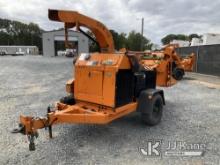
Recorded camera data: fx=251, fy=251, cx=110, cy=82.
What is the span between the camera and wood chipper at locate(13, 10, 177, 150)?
462cm

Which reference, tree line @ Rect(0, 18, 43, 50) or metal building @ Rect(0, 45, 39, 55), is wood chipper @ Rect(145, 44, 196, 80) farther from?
tree line @ Rect(0, 18, 43, 50)

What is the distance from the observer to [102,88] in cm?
502

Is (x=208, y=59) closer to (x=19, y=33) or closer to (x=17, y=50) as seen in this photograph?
(x=17, y=50)

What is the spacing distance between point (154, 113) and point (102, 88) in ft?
5.49

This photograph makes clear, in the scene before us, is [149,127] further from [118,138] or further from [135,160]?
[135,160]

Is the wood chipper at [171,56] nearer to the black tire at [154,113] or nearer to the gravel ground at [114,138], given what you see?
the gravel ground at [114,138]

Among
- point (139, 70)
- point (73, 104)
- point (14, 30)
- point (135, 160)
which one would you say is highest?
point (14, 30)

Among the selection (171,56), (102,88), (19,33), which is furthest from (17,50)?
(102,88)

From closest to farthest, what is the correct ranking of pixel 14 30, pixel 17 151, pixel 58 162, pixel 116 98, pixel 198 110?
pixel 58 162
pixel 17 151
pixel 116 98
pixel 198 110
pixel 14 30

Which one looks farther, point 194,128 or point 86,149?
point 194,128

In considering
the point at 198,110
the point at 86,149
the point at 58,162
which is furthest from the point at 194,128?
the point at 58,162

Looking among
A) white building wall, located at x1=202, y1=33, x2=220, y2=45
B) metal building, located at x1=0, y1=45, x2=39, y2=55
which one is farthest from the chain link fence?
metal building, located at x1=0, y1=45, x2=39, y2=55

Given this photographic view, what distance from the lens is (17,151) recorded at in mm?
4469

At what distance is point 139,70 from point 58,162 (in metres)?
2.59
